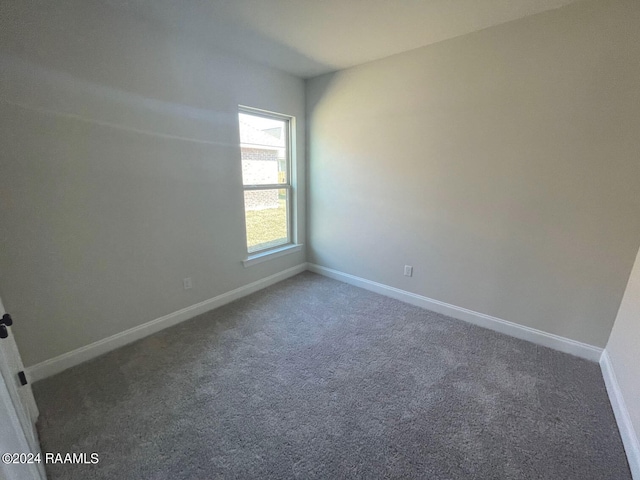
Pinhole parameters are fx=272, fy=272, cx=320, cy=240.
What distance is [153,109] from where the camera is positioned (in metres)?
2.13

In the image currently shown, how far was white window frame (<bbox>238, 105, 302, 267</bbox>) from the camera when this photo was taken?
304 centimetres

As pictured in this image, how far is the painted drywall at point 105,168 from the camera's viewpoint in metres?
1.65

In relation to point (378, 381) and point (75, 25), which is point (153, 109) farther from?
point (378, 381)

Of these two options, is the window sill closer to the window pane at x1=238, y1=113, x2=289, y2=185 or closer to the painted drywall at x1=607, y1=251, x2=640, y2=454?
the window pane at x1=238, y1=113, x2=289, y2=185

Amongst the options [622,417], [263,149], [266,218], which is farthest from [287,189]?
[622,417]

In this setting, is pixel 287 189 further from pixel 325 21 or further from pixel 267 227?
pixel 325 21

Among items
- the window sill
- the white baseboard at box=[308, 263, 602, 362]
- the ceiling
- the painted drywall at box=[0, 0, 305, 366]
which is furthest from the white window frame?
the white baseboard at box=[308, 263, 602, 362]

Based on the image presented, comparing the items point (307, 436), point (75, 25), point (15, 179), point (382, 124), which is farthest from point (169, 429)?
point (382, 124)

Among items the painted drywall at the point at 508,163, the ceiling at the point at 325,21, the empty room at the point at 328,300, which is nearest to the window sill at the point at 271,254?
the empty room at the point at 328,300

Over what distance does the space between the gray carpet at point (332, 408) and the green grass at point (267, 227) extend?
1.11 m

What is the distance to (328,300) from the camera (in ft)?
9.87

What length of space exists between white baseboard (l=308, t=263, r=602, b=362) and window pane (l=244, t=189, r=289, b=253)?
963 mm

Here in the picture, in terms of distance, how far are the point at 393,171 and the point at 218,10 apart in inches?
76.7

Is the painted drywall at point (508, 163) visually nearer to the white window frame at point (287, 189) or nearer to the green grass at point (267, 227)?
the white window frame at point (287, 189)
